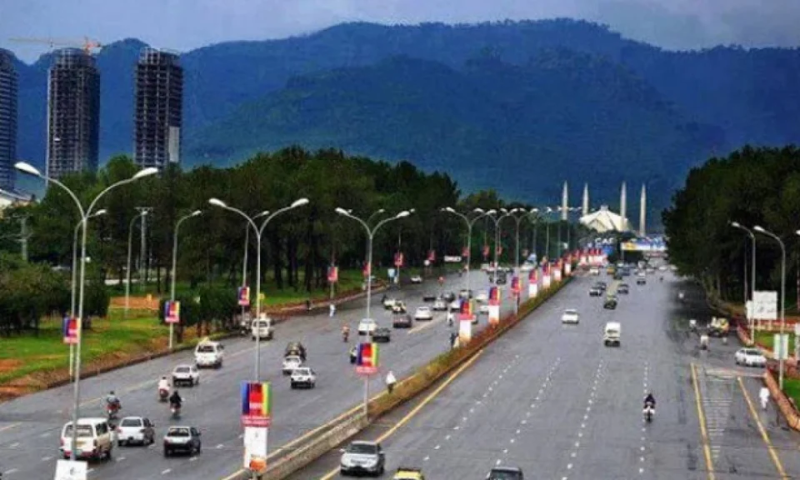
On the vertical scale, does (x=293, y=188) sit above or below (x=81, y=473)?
above

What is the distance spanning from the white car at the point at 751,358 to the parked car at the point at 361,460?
55.0m

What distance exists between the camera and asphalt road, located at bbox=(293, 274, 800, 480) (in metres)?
56.1

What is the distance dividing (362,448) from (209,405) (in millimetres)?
21460

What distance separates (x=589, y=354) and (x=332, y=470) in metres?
55.9

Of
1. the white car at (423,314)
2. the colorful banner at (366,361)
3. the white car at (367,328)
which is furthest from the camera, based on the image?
the white car at (423,314)

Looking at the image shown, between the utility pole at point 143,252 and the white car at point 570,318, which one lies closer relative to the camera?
the white car at point 570,318

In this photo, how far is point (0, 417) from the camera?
212 ft

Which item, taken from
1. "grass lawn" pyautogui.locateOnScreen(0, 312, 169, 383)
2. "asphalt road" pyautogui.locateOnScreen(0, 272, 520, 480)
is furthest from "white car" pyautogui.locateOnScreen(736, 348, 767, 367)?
"grass lawn" pyautogui.locateOnScreen(0, 312, 169, 383)

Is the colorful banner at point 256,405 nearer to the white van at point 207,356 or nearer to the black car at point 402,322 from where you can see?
the white van at point 207,356

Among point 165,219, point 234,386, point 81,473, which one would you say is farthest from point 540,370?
point 165,219

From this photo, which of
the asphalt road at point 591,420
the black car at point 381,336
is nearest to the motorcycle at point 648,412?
the asphalt road at point 591,420

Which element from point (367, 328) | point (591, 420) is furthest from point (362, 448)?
point (367, 328)

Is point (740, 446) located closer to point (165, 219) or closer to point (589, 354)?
point (589, 354)

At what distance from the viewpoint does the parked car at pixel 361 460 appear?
164 feet
